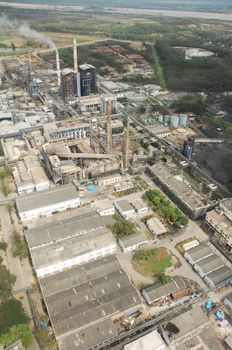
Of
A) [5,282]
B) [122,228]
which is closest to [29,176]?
[122,228]

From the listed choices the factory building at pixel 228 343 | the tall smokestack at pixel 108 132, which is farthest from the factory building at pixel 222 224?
the tall smokestack at pixel 108 132

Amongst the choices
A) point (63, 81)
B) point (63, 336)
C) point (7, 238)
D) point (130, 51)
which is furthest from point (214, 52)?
point (63, 336)

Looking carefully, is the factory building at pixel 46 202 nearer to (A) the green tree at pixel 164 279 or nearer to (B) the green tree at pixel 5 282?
(B) the green tree at pixel 5 282

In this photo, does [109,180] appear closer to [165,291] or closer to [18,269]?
[18,269]

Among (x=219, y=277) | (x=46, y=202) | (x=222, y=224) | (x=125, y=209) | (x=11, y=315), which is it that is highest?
(x=222, y=224)

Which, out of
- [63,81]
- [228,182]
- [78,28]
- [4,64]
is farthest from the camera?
[78,28]

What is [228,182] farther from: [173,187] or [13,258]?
[13,258]

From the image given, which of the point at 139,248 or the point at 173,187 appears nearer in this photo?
the point at 139,248
